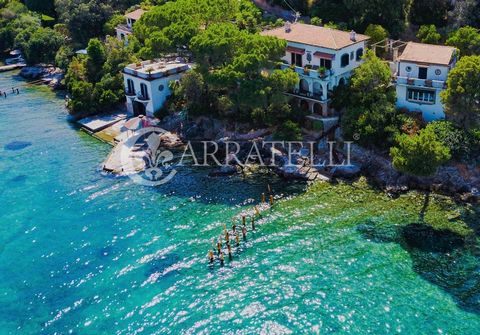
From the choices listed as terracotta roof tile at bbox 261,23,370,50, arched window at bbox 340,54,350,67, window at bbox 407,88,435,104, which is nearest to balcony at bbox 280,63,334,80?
arched window at bbox 340,54,350,67

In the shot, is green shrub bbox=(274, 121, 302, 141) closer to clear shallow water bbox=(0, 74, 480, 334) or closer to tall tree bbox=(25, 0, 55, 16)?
clear shallow water bbox=(0, 74, 480, 334)

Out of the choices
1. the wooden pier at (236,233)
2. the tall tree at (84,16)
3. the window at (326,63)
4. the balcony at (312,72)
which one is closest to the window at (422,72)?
the balcony at (312,72)

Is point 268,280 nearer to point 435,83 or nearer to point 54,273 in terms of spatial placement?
point 54,273

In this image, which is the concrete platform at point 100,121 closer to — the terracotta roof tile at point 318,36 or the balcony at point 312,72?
the terracotta roof tile at point 318,36

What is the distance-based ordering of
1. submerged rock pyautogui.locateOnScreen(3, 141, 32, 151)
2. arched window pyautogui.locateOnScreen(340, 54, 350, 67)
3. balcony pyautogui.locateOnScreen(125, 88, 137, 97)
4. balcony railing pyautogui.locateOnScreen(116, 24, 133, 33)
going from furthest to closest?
balcony railing pyautogui.locateOnScreen(116, 24, 133, 33), balcony pyautogui.locateOnScreen(125, 88, 137, 97), submerged rock pyautogui.locateOnScreen(3, 141, 32, 151), arched window pyautogui.locateOnScreen(340, 54, 350, 67)

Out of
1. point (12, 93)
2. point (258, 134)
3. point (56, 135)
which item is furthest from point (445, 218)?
point (12, 93)

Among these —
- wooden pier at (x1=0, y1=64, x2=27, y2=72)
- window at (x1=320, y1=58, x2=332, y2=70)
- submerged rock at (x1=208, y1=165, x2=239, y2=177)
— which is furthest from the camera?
wooden pier at (x1=0, y1=64, x2=27, y2=72)

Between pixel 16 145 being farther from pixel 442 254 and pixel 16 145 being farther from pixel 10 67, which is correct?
pixel 442 254

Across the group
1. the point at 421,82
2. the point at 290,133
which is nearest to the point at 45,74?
the point at 290,133
